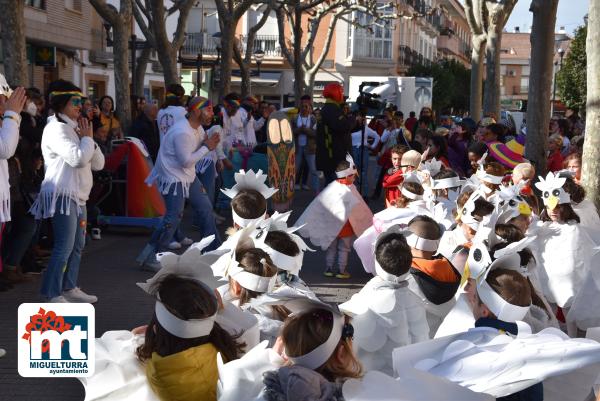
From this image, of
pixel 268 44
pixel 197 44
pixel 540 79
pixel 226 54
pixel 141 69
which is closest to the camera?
pixel 540 79

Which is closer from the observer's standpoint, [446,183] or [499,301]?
[499,301]

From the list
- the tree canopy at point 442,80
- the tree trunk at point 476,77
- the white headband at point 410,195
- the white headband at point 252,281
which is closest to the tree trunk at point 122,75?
the white headband at point 410,195

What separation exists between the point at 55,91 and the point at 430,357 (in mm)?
4997

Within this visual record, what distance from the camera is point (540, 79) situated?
15.7m

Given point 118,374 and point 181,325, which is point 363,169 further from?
point 181,325

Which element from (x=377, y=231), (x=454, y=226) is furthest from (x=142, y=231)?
(x=454, y=226)

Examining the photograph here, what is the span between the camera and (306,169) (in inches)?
813

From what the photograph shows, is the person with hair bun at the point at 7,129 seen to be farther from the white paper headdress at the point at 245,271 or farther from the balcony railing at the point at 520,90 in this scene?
the balcony railing at the point at 520,90

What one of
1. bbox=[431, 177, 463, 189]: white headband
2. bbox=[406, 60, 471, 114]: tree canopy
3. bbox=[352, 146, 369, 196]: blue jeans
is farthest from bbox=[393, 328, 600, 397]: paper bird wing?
bbox=[406, 60, 471, 114]: tree canopy

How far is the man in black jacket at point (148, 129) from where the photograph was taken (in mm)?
14328

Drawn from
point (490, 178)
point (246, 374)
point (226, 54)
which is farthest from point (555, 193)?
point (226, 54)

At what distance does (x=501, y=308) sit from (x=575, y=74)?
34.0 meters

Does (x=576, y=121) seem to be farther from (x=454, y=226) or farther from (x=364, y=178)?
(x=454, y=226)

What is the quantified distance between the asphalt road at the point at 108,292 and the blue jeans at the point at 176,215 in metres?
0.40
